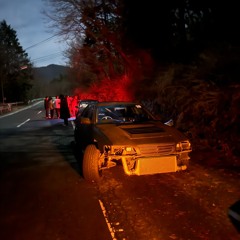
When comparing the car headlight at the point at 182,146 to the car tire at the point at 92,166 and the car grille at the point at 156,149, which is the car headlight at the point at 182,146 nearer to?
the car grille at the point at 156,149

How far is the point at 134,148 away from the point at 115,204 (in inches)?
46.5

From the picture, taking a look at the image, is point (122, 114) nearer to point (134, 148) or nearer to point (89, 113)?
point (89, 113)

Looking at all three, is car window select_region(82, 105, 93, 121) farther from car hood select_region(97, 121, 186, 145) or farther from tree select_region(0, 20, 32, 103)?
tree select_region(0, 20, 32, 103)

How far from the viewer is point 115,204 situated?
17.4ft

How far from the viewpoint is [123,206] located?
5184mm

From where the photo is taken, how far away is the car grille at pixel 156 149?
20.0ft

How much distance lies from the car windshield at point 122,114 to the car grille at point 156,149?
5.35 ft

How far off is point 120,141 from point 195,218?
2.10 m

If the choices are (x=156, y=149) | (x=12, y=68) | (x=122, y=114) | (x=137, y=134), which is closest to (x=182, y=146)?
(x=156, y=149)

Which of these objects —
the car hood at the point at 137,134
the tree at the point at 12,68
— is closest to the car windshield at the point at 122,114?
the car hood at the point at 137,134

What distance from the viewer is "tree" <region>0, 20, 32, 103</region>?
66.6 meters

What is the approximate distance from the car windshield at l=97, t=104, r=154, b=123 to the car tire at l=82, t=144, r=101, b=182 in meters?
1.15

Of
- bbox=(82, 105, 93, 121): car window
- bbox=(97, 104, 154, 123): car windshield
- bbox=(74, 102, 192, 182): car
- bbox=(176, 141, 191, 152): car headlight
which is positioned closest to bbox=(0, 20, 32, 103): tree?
bbox=(82, 105, 93, 121): car window

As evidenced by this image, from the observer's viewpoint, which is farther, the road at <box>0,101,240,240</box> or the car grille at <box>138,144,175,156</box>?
the car grille at <box>138,144,175,156</box>
